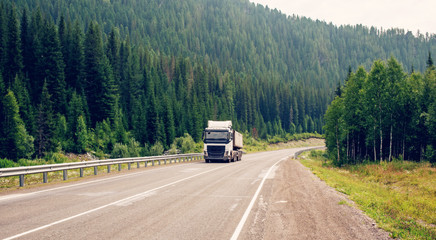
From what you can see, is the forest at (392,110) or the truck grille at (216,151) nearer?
the truck grille at (216,151)

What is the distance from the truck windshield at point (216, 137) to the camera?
108ft

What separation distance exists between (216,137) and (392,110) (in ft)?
→ 92.7

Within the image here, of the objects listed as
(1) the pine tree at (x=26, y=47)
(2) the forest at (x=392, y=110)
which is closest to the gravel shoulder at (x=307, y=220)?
(2) the forest at (x=392, y=110)

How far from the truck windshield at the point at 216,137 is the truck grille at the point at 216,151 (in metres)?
0.68

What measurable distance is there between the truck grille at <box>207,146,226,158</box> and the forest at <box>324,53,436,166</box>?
23327 millimetres

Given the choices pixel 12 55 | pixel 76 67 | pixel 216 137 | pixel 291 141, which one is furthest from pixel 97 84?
pixel 291 141

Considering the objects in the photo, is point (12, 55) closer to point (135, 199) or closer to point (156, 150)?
point (156, 150)

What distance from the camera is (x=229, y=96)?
12231 centimetres

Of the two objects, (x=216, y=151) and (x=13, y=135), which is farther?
(x=13, y=135)

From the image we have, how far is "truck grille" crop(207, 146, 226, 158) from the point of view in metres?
33.1

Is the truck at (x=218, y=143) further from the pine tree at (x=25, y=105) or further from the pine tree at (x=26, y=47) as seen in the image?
the pine tree at (x=26, y=47)

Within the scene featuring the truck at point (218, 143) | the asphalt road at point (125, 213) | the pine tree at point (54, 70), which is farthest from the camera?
the pine tree at point (54, 70)

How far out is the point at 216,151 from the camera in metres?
33.2

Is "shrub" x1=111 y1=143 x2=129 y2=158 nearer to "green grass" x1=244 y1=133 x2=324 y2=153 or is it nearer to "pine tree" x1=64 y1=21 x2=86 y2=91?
"pine tree" x1=64 y1=21 x2=86 y2=91
